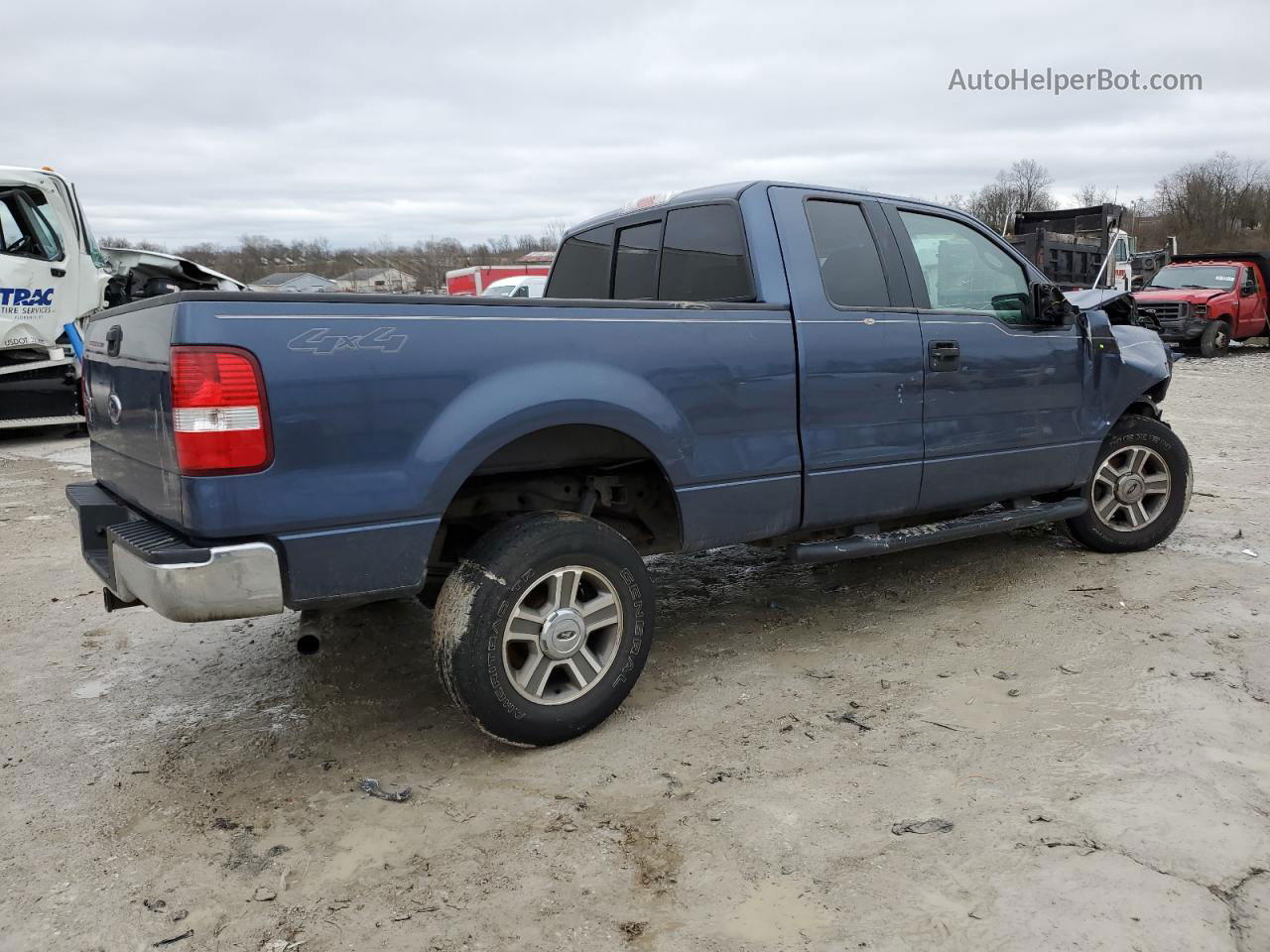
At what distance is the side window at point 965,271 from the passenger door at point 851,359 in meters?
0.23

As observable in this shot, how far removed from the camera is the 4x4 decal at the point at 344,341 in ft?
8.71

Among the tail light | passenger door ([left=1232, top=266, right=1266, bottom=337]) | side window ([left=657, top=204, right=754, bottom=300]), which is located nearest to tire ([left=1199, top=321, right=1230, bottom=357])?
passenger door ([left=1232, top=266, right=1266, bottom=337])

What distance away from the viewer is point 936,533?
4277 mm

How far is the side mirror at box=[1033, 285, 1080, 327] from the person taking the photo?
15.0ft

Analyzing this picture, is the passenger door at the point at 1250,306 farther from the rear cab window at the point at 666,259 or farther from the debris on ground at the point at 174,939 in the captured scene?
the debris on ground at the point at 174,939

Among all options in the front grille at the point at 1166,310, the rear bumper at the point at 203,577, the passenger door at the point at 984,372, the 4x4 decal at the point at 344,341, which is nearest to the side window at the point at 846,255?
the passenger door at the point at 984,372

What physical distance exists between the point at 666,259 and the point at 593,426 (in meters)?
1.32

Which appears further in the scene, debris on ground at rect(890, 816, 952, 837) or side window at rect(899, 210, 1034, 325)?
side window at rect(899, 210, 1034, 325)

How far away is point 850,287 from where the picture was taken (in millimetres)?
3992

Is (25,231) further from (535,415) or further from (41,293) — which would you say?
(535,415)

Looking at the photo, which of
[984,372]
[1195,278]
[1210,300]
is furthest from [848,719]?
[1195,278]

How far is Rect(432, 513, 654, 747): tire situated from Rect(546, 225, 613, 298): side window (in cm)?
198

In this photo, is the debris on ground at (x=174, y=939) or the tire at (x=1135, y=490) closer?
the debris on ground at (x=174, y=939)

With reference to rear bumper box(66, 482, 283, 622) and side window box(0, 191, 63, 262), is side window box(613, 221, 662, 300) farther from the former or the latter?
side window box(0, 191, 63, 262)
